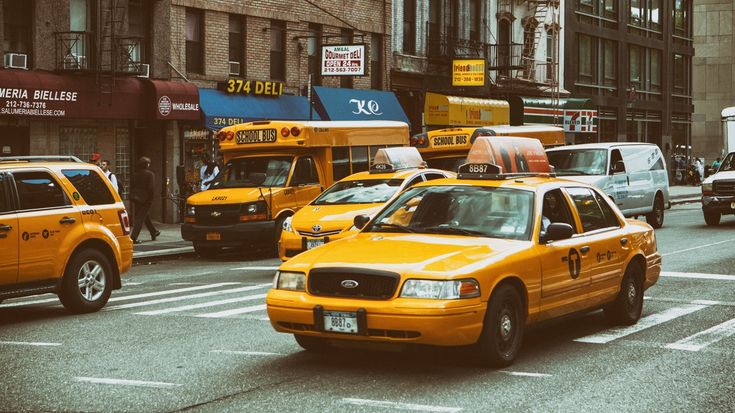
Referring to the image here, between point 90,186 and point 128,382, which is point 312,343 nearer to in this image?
point 128,382

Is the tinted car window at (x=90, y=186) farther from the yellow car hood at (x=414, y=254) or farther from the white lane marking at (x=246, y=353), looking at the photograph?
the yellow car hood at (x=414, y=254)

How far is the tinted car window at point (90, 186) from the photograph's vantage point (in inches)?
526

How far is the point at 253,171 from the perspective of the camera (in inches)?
865

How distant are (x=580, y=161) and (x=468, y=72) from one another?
1512 cm

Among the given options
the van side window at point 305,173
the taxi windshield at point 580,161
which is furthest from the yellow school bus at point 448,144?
the van side window at point 305,173

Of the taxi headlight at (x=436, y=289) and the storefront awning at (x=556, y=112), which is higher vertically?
the storefront awning at (x=556, y=112)

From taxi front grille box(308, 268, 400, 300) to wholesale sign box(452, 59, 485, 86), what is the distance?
105 feet

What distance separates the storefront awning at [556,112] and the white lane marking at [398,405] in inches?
1498

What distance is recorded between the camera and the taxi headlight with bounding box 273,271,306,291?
358 inches

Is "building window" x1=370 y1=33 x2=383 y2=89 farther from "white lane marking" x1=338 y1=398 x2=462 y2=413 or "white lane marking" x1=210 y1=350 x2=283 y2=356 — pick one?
"white lane marking" x1=338 y1=398 x2=462 y2=413

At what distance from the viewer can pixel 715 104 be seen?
75.2 meters

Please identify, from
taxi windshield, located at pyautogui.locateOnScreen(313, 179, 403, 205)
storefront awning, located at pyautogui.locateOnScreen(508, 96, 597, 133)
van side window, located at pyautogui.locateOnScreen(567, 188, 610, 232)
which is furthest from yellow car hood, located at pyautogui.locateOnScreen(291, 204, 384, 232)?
storefront awning, located at pyautogui.locateOnScreen(508, 96, 597, 133)

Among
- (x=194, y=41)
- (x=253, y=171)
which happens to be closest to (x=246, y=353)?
(x=253, y=171)

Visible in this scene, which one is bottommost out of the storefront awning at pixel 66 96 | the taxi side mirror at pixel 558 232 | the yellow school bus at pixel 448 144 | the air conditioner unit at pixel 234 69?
the taxi side mirror at pixel 558 232
